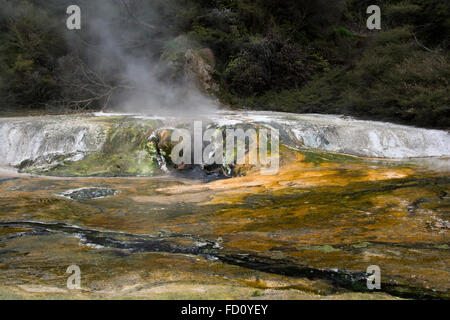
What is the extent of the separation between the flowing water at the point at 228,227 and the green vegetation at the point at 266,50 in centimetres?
437

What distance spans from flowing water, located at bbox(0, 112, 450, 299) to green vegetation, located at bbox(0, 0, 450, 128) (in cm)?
437

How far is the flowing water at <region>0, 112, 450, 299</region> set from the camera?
2293 millimetres

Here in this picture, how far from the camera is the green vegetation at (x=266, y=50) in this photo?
36.9 ft

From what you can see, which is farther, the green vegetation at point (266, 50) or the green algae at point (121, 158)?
the green vegetation at point (266, 50)

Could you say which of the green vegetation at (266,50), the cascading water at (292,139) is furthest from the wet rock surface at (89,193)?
the green vegetation at (266,50)

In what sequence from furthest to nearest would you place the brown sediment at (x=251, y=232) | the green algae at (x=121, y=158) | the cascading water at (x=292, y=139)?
the cascading water at (x=292, y=139) → the green algae at (x=121, y=158) → the brown sediment at (x=251, y=232)

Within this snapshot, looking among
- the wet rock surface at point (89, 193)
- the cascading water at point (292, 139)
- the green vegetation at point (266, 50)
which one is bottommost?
the wet rock surface at point (89, 193)

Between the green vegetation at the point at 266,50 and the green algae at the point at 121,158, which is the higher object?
the green vegetation at the point at 266,50

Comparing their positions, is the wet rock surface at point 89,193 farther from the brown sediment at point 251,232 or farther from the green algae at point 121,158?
the green algae at point 121,158

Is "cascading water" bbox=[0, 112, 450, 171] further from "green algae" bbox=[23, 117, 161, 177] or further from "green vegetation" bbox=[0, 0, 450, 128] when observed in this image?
"green vegetation" bbox=[0, 0, 450, 128]

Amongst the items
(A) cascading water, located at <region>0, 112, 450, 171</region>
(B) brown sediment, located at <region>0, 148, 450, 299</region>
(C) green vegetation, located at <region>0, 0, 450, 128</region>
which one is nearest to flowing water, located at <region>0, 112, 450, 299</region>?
(B) brown sediment, located at <region>0, 148, 450, 299</region>

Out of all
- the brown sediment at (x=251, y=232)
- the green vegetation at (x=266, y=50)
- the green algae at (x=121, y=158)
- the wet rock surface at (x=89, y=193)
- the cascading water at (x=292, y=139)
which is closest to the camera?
the brown sediment at (x=251, y=232)

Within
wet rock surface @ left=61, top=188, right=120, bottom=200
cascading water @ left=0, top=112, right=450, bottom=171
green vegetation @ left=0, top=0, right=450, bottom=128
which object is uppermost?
green vegetation @ left=0, top=0, right=450, bottom=128
